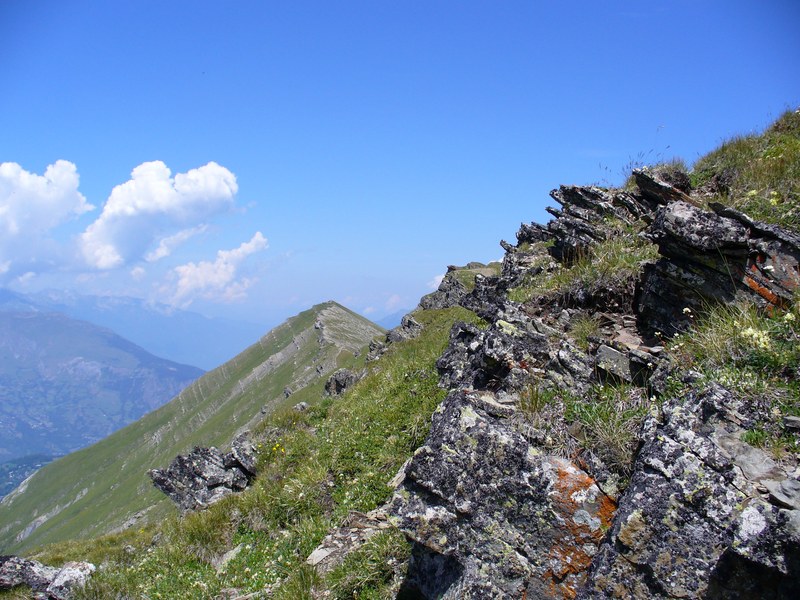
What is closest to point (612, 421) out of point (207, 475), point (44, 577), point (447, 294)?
point (44, 577)

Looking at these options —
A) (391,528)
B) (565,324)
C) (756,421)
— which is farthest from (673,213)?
(391,528)

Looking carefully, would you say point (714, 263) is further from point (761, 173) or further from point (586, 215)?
point (586, 215)

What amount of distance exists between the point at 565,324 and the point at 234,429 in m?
173

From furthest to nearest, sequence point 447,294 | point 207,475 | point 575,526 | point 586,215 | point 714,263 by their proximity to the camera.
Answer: point 447,294
point 207,475
point 586,215
point 714,263
point 575,526

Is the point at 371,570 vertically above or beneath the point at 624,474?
beneath

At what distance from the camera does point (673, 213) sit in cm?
806

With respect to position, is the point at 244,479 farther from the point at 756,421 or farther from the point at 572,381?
the point at 756,421

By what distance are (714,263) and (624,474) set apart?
428 cm

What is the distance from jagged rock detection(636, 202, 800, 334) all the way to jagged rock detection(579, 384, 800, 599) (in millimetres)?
3170

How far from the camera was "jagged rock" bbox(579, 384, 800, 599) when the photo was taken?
4.17 m

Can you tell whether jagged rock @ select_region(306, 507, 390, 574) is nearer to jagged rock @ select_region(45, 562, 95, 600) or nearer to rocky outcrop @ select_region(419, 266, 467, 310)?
jagged rock @ select_region(45, 562, 95, 600)

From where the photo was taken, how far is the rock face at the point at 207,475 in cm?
1652

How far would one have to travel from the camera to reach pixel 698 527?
14.7 ft

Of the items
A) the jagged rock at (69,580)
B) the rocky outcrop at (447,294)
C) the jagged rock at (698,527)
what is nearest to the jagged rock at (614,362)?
the jagged rock at (698,527)
